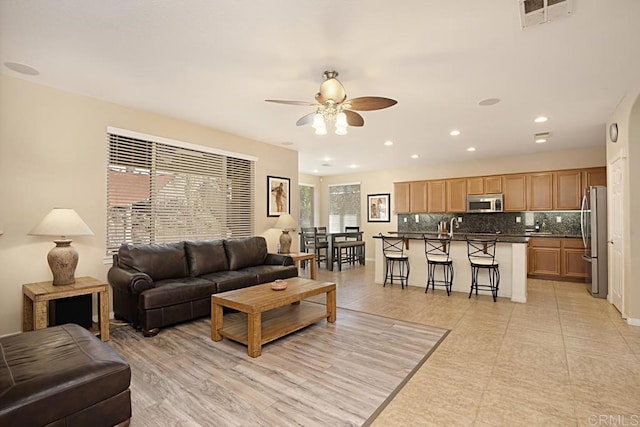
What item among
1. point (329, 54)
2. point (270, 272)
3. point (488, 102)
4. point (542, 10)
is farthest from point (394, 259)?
point (542, 10)

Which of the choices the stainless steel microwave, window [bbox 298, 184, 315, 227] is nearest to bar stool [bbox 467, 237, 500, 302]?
the stainless steel microwave

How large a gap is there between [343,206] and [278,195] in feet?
13.4

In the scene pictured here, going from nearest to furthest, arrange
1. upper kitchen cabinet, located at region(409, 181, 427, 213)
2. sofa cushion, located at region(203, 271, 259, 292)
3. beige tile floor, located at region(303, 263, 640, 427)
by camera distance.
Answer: beige tile floor, located at region(303, 263, 640, 427), sofa cushion, located at region(203, 271, 259, 292), upper kitchen cabinet, located at region(409, 181, 427, 213)

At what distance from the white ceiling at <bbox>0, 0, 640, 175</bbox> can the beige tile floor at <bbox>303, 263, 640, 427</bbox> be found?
2.63 metres

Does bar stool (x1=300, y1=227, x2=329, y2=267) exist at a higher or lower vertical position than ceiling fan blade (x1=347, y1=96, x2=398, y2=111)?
lower

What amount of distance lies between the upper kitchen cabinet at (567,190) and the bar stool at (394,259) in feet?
11.5

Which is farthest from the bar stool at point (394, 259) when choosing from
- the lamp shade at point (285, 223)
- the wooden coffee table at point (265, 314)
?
the wooden coffee table at point (265, 314)

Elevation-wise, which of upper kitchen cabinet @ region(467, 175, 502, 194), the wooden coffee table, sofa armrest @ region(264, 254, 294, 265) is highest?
upper kitchen cabinet @ region(467, 175, 502, 194)

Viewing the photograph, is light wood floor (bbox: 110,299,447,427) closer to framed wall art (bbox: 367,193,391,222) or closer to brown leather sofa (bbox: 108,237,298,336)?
brown leather sofa (bbox: 108,237,298,336)

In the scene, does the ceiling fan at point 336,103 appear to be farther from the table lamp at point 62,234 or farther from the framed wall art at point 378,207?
the framed wall art at point 378,207

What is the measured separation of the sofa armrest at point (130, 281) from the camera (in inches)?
130

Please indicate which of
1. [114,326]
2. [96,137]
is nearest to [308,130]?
[96,137]

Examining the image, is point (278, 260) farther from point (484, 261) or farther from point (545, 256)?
point (545, 256)

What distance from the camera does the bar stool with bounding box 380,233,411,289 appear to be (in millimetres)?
5594
